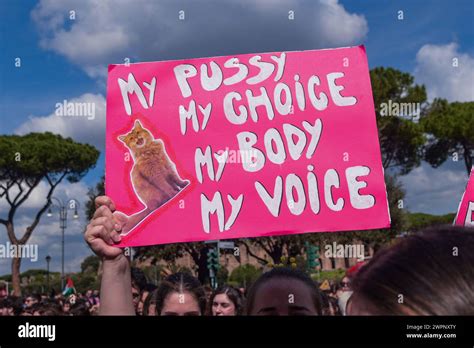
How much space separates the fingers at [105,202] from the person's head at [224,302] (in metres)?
1.87

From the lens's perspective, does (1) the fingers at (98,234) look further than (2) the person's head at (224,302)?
No

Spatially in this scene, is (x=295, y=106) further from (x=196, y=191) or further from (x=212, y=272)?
(x=212, y=272)

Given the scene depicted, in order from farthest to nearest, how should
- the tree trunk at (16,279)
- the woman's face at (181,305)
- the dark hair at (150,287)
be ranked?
the tree trunk at (16,279)
the dark hair at (150,287)
the woman's face at (181,305)

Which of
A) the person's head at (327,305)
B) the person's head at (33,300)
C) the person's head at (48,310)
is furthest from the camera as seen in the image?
the person's head at (33,300)

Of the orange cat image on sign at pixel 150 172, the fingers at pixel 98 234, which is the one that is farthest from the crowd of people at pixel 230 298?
the orange cat image on sign at pixel 150 172

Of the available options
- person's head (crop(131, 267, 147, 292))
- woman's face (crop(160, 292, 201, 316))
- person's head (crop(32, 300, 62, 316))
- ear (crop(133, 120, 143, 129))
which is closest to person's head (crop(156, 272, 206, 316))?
woman's face (crop(160, 292, 201, 316))

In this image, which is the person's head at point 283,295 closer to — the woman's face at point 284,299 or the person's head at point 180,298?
the woman's face at point 284,299

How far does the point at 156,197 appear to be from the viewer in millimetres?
1938

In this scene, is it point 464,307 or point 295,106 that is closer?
point 464,307

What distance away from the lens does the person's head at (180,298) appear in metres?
2.99
